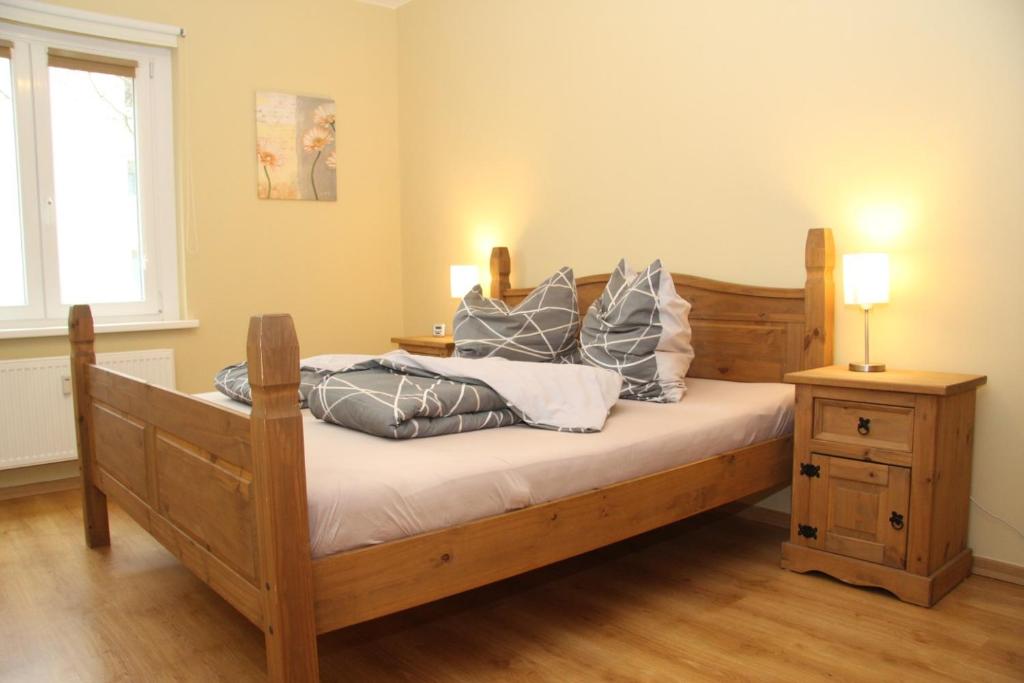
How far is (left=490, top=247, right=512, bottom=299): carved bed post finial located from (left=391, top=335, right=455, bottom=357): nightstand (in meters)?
0.36

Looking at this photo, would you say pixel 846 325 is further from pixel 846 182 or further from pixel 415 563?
pixel 415 563

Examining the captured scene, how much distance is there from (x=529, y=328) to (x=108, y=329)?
2136 millimetres

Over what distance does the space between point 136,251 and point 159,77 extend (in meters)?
0.90

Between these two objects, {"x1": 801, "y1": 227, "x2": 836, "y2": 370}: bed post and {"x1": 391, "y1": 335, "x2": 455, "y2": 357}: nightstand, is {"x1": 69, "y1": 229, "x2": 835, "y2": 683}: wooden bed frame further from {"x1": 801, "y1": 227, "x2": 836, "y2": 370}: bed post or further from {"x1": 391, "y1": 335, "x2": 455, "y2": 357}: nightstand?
{"x1": 391, "y1": 335, "x2": 455, "y2": 357}: nightstand

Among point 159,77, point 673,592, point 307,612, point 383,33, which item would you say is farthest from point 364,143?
point 307,612

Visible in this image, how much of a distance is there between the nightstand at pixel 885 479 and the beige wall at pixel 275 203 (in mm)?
2932

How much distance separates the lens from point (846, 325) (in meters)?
2.89

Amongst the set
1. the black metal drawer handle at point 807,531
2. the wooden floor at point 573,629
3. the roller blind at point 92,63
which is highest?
the roller blind at point 92,63

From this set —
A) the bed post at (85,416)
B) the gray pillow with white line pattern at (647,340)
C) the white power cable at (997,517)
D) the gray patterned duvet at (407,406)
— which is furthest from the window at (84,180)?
the white power cable at (997,517)

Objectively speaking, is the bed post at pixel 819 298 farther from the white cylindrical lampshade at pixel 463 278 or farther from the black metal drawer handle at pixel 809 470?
the white cylindrical lampshade at pixel 463 278

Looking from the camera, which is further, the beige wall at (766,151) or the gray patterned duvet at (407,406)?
the beige wall at (766,151)

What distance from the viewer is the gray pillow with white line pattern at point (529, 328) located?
3.21 meters

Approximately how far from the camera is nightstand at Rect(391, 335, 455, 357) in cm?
395

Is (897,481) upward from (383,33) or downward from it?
downward
